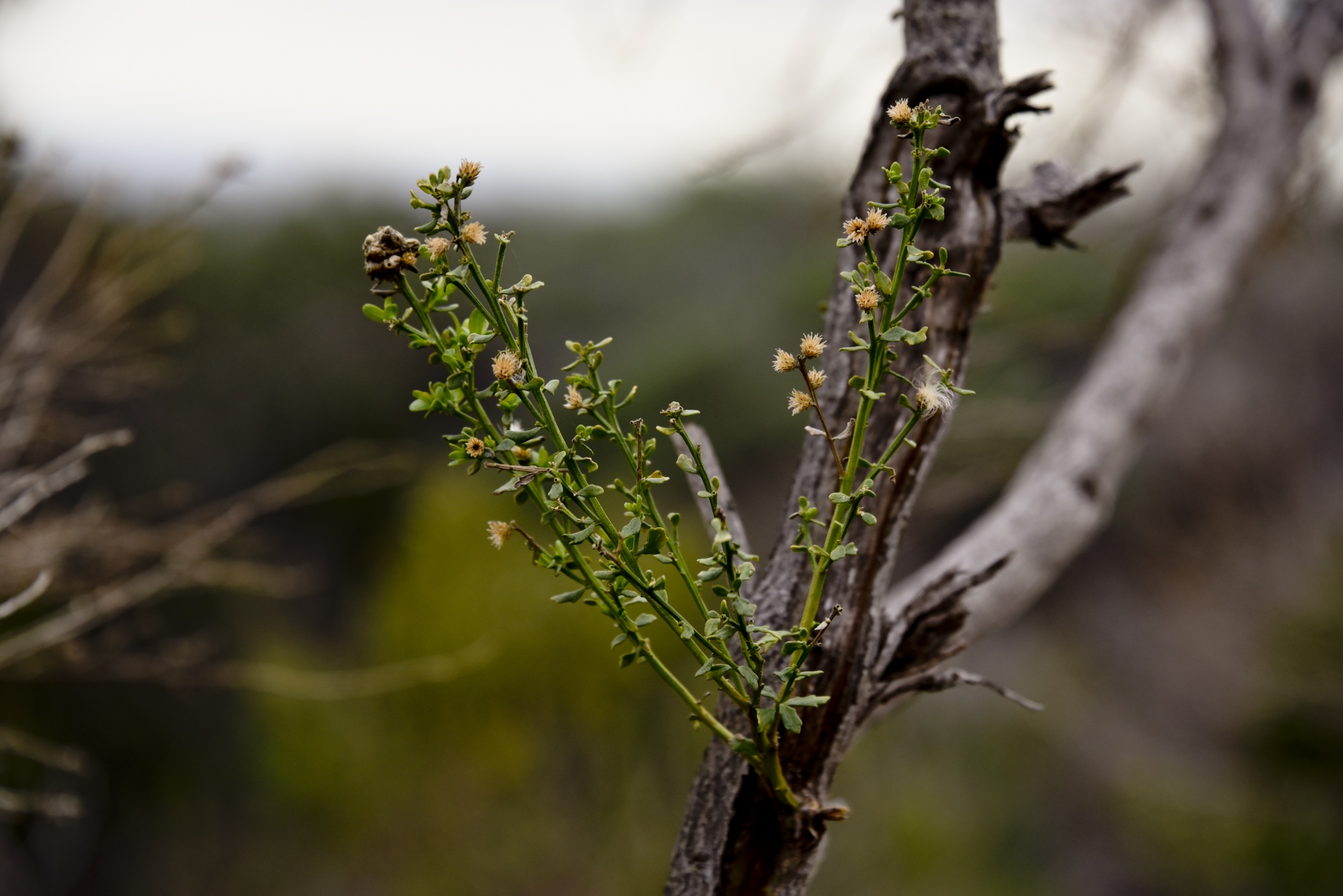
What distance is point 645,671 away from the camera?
2.85m

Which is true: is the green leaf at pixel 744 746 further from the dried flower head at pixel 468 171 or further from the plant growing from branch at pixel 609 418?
the dried flower head at pixel 468 171

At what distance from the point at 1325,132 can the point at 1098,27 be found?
444mm

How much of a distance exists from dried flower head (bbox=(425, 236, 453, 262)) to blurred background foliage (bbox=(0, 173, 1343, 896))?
0.92 metres

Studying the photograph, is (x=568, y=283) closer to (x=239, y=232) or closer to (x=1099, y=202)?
(x=239, y=232)

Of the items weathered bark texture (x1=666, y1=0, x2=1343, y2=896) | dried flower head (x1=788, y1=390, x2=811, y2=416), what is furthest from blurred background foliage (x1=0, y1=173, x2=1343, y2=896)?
dried flower head (x1=788, y1=390, x2=811, y2=416)

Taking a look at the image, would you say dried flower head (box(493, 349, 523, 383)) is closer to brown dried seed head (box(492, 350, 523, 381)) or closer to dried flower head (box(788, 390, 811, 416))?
brown dried seed head (box(492, 350, 523, 381))

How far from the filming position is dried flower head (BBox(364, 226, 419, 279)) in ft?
1.42

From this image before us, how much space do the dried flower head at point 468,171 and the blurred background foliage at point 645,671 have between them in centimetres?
95

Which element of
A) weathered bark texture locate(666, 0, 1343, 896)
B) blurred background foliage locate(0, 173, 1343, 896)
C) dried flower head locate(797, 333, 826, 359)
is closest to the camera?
dried flower head locate(797, 333, 826, 359)

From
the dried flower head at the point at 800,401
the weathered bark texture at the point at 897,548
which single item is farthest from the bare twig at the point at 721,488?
the dried flower head at the point at 800,401

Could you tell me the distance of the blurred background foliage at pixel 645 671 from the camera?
287cm

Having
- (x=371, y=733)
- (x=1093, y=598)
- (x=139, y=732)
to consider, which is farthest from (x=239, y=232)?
(x=1093, y=598)

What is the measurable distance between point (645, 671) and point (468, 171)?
2.56 meters

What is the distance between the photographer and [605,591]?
48cm
